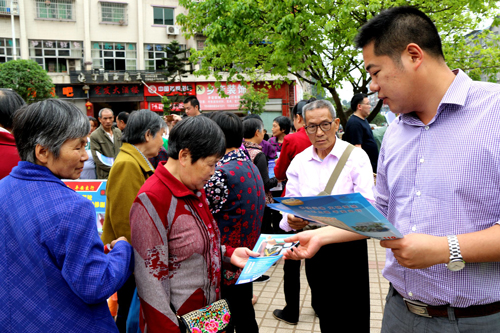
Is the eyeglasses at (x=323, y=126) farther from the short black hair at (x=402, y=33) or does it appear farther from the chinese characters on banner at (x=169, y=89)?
the chinese characters on banner at (x=169, y=89)

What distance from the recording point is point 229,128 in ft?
9.65

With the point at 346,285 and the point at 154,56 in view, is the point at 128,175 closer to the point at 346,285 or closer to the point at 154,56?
the point at 346,285

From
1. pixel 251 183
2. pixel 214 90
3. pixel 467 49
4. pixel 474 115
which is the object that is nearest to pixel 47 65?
pixel 214 90

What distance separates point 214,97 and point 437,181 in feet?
82.0

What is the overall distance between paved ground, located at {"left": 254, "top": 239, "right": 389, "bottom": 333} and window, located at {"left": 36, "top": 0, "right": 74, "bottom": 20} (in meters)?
23.9

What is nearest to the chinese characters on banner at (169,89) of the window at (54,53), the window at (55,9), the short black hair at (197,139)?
the window at (54,53)

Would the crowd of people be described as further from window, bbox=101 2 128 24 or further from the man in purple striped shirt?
window, bbox=101 2 128 24

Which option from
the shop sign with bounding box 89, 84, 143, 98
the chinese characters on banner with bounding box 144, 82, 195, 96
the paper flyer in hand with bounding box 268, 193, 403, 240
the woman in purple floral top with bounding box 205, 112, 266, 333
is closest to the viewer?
the paper flyer in hand with bounding box 268, 193, 403, 240

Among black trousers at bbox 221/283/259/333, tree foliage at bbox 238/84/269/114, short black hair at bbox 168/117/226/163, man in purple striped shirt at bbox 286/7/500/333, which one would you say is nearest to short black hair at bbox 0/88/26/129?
short black hair at bbox 168/117/226/163

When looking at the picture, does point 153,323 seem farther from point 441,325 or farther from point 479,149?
point 479,149

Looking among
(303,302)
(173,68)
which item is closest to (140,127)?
(303,302)

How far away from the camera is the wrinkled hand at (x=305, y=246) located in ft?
5.66

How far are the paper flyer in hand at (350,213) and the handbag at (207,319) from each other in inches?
32.8

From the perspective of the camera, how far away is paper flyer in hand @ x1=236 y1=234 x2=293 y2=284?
5.18 feet
